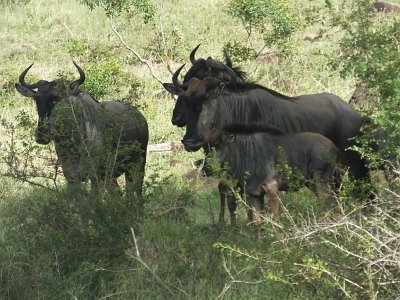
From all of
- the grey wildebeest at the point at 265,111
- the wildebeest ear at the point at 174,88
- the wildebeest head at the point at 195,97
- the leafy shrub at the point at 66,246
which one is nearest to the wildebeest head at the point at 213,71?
the grey wildebeest at the point at 265,111

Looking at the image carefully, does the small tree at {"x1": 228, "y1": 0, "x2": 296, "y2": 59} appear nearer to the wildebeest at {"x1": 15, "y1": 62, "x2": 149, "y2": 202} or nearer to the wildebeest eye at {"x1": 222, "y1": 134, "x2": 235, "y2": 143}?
the wildebeest at {"x1": 15, "y1": 62, "x2": 149, "y2": 202}

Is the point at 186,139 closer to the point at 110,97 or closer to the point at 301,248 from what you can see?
the point at 301,248

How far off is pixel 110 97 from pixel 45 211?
25.2 feet

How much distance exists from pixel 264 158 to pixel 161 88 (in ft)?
29.3

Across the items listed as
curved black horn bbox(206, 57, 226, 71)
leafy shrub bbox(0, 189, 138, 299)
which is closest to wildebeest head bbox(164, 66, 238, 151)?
curved black horn bbox(206, 57, 226, 71)

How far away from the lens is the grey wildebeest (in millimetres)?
8203

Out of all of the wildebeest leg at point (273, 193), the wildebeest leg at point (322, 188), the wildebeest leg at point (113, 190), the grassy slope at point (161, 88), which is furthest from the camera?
the wildebeest leg at point (322, 188)

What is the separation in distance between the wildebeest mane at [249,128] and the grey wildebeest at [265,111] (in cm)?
61

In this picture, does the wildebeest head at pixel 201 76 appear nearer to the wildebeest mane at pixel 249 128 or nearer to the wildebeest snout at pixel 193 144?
the wildebeest snout at pixel 193 144

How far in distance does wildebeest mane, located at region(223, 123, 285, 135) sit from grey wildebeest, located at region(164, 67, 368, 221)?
61 centimetres

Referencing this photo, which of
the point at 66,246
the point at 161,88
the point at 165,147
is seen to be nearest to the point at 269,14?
the point at 165,147

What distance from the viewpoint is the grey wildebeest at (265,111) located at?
820 centimetres

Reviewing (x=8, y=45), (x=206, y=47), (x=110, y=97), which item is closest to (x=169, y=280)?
(x=110, y=97)

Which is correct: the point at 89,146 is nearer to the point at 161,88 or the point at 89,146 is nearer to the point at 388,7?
the point at 161,88
